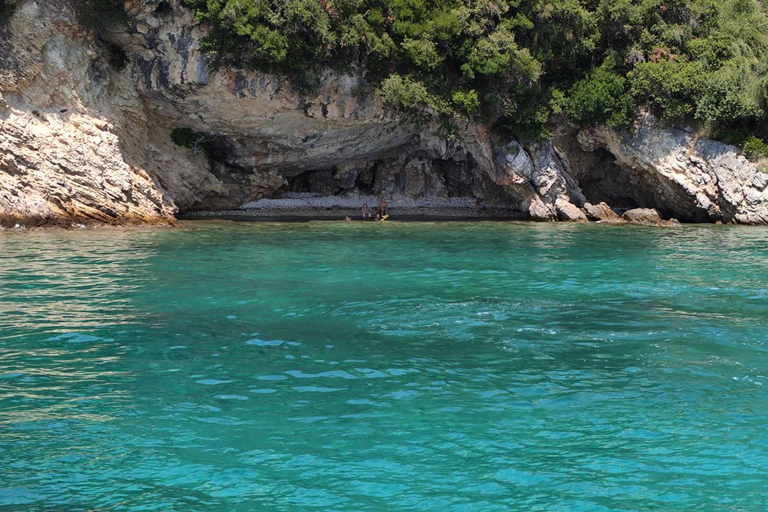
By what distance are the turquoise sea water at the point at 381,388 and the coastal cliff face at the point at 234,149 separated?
37.0 feet

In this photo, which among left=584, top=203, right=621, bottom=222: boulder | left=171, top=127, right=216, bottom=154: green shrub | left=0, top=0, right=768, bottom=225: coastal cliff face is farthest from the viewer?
left=171, top=127, right=216, bottom=154: green shrub

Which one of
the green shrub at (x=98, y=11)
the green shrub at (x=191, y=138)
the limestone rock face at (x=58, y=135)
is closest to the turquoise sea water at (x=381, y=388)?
the limestone rock face at (x=58, y=135)

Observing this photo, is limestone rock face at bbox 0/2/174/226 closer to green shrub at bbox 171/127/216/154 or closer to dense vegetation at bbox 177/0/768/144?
green shrub at bbox 171/127/216/154

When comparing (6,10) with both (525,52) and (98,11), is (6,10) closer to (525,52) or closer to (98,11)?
(98,11)

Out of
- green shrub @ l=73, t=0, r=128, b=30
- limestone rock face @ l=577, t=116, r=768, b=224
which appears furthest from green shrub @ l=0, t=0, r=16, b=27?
limestone rock face @ l=577, t=116, r=768, b=224

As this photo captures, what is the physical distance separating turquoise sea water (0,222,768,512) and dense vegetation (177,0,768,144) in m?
15.2

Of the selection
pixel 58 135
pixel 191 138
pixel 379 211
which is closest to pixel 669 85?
pixel 379 211

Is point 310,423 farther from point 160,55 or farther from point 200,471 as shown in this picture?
point 160,55

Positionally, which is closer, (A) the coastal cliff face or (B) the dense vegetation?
(A) the coastal cliff face

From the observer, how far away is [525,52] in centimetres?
3506

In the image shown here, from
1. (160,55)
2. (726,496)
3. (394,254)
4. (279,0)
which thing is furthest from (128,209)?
(726,496)

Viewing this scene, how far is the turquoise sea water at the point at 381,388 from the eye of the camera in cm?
774

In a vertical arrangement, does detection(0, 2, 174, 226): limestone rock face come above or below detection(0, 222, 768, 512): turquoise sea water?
above

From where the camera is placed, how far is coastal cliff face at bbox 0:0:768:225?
31.0 m
